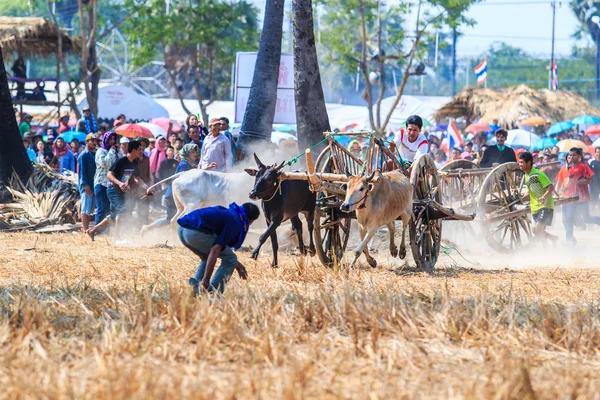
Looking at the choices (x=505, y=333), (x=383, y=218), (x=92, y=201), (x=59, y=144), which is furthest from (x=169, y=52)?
(x=505, y=333)

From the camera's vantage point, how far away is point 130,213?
15.7 m

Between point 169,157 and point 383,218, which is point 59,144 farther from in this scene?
point 383,218

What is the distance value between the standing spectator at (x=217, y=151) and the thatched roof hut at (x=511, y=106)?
25212 mm

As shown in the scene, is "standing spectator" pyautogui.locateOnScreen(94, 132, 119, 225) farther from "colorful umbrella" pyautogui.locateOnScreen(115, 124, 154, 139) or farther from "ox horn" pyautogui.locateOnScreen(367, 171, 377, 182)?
"ox horn" pyautogui.locateOnScreen(367, 171, 377, 182)

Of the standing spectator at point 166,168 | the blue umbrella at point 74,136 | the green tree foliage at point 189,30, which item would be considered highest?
the green tree foliage at point 189,30

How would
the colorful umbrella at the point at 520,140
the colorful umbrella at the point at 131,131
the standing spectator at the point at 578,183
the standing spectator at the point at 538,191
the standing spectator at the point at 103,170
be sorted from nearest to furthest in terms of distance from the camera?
the standing spectator at the point at 538,191
the standing spectator at the point at 103,170
the standing spectator at the point at 578,183
the colorful umbrella at the point at 131,131
the colorful umbrella at the point at 520,140

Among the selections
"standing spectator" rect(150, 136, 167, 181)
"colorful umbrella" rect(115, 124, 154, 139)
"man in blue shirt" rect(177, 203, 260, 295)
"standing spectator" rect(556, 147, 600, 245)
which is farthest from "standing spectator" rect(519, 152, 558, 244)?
"colorful umbrella" rect(115, 124, 154, 139)

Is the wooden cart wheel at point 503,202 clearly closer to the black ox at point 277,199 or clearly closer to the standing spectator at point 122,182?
the black ox at point 277,199

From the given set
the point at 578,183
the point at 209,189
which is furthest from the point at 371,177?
the point at 578,183

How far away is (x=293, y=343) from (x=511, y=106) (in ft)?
110

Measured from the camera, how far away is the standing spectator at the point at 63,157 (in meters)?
20.2

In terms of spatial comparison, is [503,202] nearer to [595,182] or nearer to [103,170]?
[595,182]

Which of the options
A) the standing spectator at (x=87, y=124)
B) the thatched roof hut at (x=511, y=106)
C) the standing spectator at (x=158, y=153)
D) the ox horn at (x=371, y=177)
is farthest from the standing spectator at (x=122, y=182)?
the thatched roof hut at (x=511, y=106)

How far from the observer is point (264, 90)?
1738 centimetres
